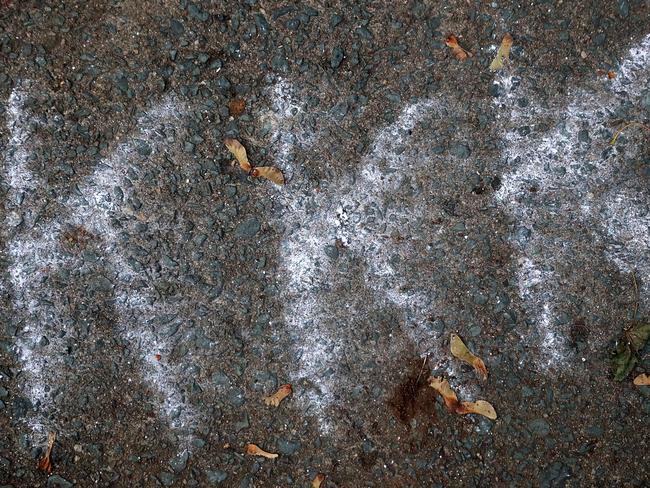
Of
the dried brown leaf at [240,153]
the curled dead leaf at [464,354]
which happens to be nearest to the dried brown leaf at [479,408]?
the curled dead leaf at [464,354]

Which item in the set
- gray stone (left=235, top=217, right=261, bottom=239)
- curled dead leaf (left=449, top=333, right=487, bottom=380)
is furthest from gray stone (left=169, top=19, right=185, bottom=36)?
curled dead leaf (left=449, top=333, right=487, bottom=380)

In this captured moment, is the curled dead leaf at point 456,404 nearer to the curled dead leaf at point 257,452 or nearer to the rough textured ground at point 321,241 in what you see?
the rough textured ground at point 321,241

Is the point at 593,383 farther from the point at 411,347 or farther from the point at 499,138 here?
the point at 499,138

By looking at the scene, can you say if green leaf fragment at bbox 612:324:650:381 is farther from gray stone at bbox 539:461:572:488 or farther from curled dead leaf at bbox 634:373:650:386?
gray stone at bbox 539:461:572:488

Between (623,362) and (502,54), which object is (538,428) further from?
(502,54)

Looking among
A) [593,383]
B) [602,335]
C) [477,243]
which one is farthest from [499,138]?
[593,383]

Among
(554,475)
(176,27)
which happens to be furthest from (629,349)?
(176,27)

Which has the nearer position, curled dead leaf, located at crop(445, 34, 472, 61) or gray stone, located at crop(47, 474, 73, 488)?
gray stone, located at crop(47, 474, 73, 488)
